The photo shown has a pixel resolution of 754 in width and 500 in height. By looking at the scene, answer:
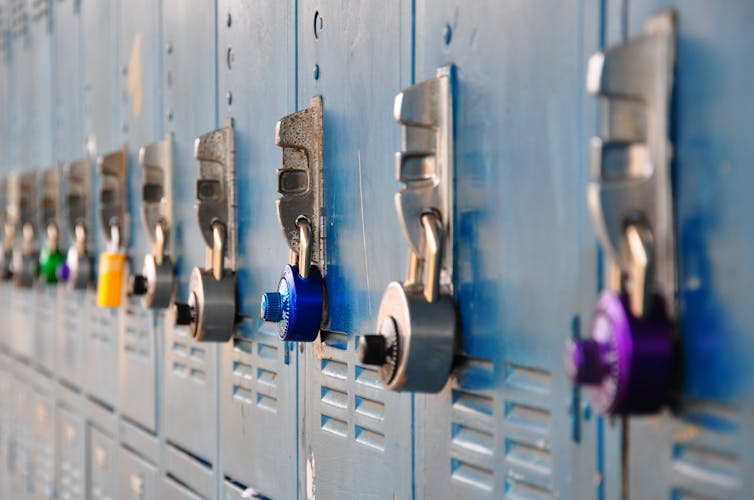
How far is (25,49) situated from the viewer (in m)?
4.00

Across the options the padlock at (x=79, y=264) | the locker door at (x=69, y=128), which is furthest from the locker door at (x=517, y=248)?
the locker door at (x=69, y=128)

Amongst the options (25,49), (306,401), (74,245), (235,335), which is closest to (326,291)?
(306,401)

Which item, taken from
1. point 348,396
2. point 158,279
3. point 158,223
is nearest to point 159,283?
point 158,279

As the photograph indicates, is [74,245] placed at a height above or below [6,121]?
below

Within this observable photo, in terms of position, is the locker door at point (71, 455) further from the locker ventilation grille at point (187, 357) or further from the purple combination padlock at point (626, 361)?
the purple combination padlock at point (626, 361)

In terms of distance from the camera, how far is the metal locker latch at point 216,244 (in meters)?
1.98

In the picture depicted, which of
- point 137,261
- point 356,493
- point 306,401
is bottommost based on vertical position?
point 356,493

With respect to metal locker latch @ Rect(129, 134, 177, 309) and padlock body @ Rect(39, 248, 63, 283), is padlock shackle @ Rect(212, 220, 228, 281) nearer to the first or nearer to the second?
metal locker latch @ Rect(129, 134, 177, 309)

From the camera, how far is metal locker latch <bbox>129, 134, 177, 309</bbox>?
232 centimetres

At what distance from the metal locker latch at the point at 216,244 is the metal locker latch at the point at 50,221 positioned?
1526mm

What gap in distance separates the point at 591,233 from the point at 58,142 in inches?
114

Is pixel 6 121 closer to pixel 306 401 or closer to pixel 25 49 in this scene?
pixel 25 49

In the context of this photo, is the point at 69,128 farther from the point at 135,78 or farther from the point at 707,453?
the point at 707,453

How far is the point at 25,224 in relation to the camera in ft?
12.7
